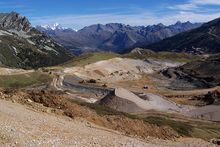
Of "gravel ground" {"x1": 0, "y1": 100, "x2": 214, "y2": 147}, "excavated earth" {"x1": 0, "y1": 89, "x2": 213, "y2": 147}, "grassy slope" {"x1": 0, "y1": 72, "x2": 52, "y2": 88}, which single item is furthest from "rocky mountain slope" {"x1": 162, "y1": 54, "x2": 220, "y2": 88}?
"gravel ground" {"x1": 0, "y1": 100, "x2": 214, "y2": 147}

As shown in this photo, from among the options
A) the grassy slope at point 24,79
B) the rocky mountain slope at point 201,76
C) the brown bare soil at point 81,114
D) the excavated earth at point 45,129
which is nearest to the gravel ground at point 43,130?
the excavated earth at point 45,129

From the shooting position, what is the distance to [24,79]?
14875cm

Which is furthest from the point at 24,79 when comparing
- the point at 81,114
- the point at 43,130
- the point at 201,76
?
the point at 43,130

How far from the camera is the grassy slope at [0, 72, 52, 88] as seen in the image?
140 m

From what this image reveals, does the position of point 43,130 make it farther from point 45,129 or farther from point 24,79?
point 24,79

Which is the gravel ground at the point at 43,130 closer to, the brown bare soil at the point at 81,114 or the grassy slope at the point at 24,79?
the brown bare soil at the point at 81,114

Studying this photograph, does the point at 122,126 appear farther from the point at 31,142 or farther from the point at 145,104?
the point at 145,104

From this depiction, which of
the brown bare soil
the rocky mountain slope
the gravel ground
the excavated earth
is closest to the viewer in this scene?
the gravel ground

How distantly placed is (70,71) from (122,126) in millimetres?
133081

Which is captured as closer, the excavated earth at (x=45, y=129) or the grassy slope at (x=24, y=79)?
the excavated earth at (x=45, y=129)

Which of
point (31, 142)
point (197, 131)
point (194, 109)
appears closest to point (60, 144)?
point (31, 142)

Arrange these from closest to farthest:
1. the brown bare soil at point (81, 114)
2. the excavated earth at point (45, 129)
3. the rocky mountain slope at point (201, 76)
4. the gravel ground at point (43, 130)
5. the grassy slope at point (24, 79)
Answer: the gravel ground at point (43, 130) < the excavated earth at point (45, 129) < the brown bare soil at point (81, 114) < the grassy slope at point (24, 79) < the rocky mountain slope at point (201, 76)

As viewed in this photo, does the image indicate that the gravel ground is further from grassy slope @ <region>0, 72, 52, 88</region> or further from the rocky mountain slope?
the rocky mountain slope

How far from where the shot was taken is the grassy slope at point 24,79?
460 ft
